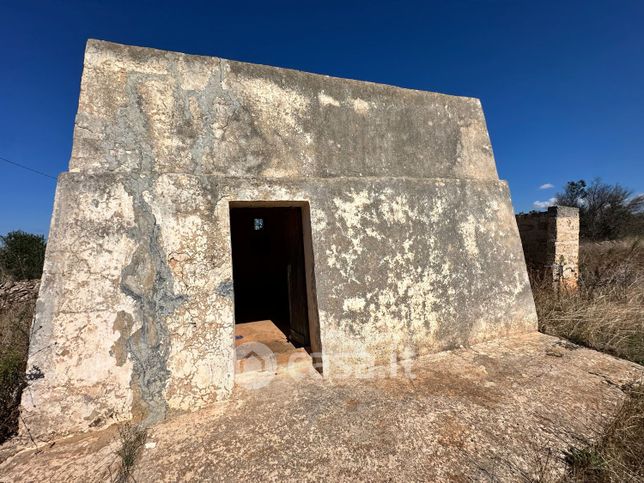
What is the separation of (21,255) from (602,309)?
12413 millimetres

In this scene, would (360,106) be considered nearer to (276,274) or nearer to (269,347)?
(269,347)

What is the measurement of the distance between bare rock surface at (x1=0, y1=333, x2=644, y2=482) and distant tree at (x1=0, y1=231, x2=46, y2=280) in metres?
7.70

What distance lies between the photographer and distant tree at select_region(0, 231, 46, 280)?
7.75 meters

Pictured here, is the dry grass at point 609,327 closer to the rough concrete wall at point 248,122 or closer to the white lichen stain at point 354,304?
the white lichen stain at point 354,304

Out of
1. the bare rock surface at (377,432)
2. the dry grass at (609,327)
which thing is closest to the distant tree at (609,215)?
the dry grass at (609,327)

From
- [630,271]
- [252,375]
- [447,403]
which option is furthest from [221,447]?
[630,271]

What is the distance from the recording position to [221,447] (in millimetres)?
1976

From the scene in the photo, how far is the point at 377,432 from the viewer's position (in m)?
2.08

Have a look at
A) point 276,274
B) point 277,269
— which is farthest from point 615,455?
point 276,274

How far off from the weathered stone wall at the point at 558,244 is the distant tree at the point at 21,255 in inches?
428

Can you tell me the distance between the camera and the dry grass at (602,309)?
3422 millimetres

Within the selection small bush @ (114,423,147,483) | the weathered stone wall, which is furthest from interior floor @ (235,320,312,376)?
the weathered stone wall

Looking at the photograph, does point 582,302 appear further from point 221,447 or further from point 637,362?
point 221,447

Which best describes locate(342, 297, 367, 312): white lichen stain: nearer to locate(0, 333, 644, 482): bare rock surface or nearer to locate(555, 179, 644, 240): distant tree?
locate(0, 333, 644, 482): bare rock surface
